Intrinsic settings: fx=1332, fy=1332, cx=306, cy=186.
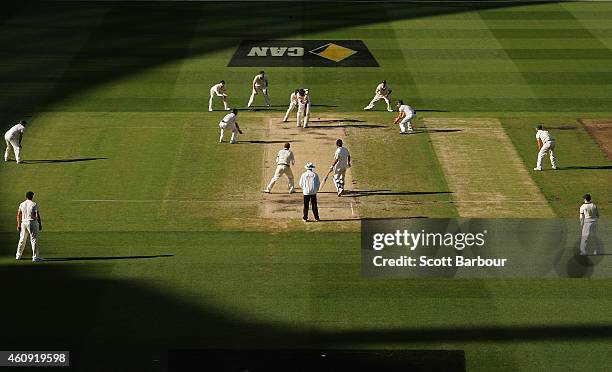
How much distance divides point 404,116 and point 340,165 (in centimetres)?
772

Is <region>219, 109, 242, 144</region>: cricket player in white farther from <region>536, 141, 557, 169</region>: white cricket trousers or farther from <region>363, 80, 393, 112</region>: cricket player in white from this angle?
→ <region>536, 141, 557, 169</region>: white cricket trousers

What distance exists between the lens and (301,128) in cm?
4728

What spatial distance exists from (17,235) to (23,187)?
4.66 m

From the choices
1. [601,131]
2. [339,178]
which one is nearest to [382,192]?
[339,178]

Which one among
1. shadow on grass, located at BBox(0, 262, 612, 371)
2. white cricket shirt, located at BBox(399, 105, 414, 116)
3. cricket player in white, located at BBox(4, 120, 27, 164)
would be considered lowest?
shadow on grass, located at BBox(0, 262, 612, 371)

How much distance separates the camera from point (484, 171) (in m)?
42.8

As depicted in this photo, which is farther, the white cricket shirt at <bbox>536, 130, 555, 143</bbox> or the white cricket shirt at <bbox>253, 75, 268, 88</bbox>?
the white cricket shirt at <bbox>253, 75, 268, 88</bbox>

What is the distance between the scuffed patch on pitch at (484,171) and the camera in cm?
3919

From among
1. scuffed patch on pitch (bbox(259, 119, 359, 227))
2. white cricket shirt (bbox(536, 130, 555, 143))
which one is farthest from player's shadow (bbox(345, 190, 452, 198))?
white cricket shirt (bbox(536, 130, 555, 143))

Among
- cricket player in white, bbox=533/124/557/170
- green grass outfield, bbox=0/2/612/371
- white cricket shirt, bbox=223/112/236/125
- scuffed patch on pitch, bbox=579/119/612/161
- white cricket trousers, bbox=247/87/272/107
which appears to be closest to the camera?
green grass outfield, bbox=0/2/612/371

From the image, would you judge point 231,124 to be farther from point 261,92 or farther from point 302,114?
point 261,92

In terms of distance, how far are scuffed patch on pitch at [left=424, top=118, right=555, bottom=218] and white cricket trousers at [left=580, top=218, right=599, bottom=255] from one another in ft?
12.0

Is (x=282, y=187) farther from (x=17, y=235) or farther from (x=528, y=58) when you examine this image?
(x=528, y=58)

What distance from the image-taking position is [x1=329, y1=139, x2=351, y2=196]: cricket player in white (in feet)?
129
